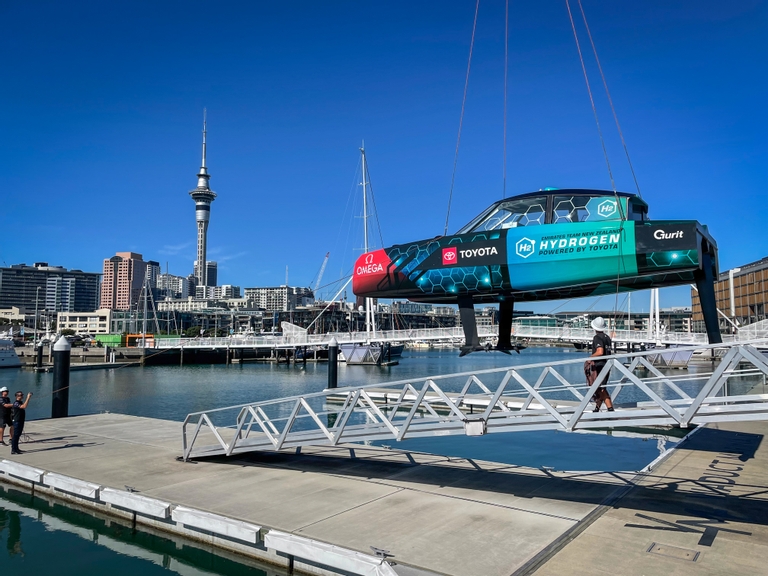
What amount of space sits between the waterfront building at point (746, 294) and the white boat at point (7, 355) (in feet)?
372

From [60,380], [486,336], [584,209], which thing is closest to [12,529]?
[60,380]

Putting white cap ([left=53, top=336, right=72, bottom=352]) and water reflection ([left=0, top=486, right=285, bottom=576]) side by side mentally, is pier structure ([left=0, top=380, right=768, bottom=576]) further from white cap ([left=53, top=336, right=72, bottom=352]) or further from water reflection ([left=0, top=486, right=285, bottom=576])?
white cap ([left=53, top=336, right=72, bottom=352])

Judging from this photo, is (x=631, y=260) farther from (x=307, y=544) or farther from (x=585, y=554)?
(x=307, y=544)

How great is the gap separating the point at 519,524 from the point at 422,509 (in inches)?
77.8

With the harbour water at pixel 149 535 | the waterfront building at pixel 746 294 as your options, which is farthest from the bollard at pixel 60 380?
the waterfront building at pixel 746 294

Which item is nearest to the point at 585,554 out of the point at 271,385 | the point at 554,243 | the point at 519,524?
the point at 519,524

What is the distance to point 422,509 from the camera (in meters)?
11.1

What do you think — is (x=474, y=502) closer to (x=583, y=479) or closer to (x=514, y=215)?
(x=583, y=479)

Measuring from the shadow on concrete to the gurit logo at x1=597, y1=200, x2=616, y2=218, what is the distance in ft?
18.9

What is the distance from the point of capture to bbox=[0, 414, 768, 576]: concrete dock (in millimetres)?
8508

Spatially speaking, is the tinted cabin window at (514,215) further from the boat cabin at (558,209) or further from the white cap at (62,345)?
the white cap at (62,345)

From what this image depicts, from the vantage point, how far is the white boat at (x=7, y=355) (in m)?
83.6

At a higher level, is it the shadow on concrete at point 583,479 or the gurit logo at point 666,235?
the gurit logo at point 666,235

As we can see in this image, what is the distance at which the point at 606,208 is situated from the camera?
1150 cm
